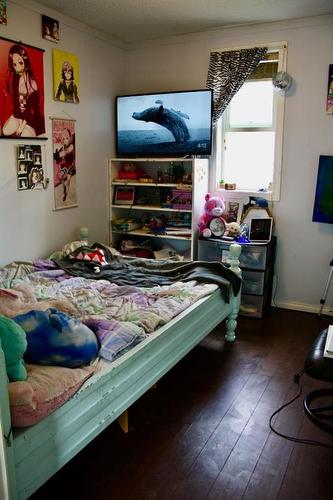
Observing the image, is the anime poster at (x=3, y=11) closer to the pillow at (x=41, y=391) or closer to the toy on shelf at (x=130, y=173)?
the toy on shelf at (x=130, y=173)

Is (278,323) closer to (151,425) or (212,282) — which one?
(212,282)

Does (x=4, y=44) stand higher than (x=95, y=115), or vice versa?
(x=4, y=44)

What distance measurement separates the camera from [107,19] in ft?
11.6

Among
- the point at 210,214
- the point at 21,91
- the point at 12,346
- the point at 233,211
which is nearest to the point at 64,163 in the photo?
the point at 21,91

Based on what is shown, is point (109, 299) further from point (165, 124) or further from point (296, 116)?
point (296, 116)

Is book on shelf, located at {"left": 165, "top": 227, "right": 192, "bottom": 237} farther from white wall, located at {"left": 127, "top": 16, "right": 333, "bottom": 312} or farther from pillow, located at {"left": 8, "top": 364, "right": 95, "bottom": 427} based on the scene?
pillow, located at {"left": 8, "top": 364, "right": 95, "bottom": 427}

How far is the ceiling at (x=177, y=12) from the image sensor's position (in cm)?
315

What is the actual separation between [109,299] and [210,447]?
103 centimetres

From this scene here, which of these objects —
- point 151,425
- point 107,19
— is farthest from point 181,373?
point 107,19

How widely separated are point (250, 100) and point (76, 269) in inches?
86.5

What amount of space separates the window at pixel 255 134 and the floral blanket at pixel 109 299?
1.57 metres

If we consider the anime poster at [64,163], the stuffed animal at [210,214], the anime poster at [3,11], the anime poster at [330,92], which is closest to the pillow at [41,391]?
the anime poster at [64,163]

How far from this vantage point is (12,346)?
56.2 inches

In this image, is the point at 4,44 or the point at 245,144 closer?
the point at 4,44
